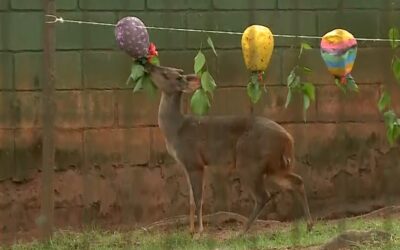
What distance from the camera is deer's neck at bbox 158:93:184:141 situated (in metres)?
7.03

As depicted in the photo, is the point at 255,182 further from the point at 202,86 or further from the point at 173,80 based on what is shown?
the point at 202,86

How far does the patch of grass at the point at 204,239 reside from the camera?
626cm

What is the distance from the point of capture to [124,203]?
24.0ft

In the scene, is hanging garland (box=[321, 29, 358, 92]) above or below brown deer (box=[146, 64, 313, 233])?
above

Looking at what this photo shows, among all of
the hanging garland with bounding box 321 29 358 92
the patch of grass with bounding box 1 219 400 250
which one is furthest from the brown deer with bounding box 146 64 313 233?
the hanging garland with bounding box 321 29 358 92

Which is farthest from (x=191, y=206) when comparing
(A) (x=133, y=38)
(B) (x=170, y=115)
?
(A) (x=133, y=38)

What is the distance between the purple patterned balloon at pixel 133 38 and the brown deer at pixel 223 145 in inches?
77.5

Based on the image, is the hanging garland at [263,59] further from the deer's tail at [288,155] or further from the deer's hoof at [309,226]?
the deer's hoof at [309,226]

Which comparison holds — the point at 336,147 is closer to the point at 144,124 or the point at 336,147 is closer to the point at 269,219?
the point at 269,219

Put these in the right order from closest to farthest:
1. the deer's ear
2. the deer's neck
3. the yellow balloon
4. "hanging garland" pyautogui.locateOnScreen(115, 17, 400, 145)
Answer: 1. "hanging garland" pyautogui.locateOnScreen(115, 17, 400, 145)
2. the yellow balloon
3. the deer's ear
4. the deer's neck

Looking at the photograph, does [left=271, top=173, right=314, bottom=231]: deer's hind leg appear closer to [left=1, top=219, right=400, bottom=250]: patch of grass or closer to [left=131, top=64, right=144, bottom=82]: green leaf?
[left=1, top=219, right=400, bottom=250]: patch of grass

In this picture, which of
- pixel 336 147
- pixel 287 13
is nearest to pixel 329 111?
pixel 336 147

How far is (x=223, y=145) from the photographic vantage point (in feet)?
22.8

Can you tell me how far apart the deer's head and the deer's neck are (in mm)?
96
